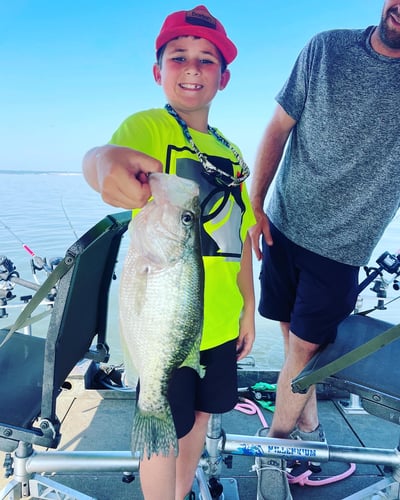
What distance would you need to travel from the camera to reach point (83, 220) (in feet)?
34.4

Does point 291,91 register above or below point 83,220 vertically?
above

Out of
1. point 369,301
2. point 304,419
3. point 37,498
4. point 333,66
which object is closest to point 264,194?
point 333,66

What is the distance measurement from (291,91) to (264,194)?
547 millimetres

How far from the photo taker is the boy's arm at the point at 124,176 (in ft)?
3.03

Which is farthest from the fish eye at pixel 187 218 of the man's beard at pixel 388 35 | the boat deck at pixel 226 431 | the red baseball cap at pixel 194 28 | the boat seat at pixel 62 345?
the boat deck at pixel 226 431

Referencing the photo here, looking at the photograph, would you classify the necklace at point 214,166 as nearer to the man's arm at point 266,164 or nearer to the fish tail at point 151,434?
the man's arm at point 266,164

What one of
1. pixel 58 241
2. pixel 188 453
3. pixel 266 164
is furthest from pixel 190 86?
pixel 58 241

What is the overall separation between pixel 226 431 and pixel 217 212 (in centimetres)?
174

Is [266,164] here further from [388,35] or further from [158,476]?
[158,476]

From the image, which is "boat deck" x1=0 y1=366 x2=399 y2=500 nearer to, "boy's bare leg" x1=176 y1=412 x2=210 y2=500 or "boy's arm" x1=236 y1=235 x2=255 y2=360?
"boy's bare leg" x1=176 y1=412 x2=210 y2=500

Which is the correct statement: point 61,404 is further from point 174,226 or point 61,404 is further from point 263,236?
point 174,226

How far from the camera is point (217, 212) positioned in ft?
5.28

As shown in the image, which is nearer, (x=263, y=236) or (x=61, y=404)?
(x=263, y=236)

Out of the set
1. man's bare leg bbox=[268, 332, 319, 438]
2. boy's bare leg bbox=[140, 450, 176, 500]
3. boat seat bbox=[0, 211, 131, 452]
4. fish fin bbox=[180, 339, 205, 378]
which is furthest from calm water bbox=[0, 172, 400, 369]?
man's bare leg bbox=[268, 332, 319, 438]
